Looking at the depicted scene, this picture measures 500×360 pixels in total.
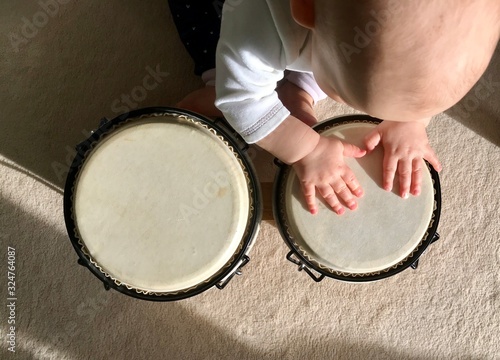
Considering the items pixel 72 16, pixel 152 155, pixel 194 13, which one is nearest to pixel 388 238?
pixel 152 155

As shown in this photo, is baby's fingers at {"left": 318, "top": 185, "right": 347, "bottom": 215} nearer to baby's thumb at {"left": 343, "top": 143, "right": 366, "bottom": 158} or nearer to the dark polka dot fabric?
baby's thumb at {"left": 343, "top": 143, "right": 366, "bottom": 158}

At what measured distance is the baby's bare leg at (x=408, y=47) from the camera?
1.24ft

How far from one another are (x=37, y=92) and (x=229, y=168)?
0.53 metres

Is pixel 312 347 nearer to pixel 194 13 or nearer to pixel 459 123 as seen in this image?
pixel 459 123

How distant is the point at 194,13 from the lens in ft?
2.75

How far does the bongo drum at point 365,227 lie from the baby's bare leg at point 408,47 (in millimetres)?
206

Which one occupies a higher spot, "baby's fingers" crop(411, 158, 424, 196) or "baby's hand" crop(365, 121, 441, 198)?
"baby's hand" crop(365, 121, 441, 198)

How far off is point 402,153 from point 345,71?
259 millimetres

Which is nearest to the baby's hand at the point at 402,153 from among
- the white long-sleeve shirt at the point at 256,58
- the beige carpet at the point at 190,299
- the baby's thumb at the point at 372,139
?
the baby's thumb at the point at 372,139

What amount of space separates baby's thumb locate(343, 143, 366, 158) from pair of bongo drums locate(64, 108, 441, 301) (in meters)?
0.04

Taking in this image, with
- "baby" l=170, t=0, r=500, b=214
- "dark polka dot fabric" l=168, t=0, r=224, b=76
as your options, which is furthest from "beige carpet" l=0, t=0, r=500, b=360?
"baby" l=170, t=0, r=500, b=214

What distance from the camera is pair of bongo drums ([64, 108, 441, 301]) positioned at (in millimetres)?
638

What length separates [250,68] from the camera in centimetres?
60

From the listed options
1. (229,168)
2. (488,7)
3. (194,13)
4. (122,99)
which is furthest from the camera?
(122,99)
